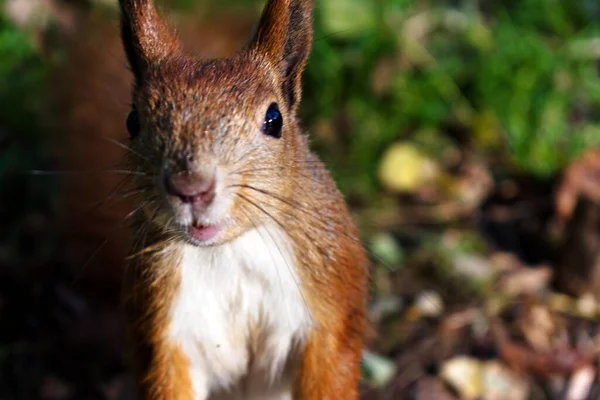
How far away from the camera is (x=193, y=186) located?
5.37ft

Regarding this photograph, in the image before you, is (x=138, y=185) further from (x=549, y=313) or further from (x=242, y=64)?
(x=549, y=313)

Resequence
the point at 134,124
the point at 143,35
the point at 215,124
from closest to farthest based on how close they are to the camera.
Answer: the point at 215,124, the point at 134,124, the point at 143,35

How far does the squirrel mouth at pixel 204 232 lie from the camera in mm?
1728

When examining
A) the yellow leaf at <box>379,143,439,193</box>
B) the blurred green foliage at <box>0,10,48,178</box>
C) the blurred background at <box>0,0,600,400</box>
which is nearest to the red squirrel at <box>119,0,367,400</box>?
the blurred background at <box>0,0,600,400</box>

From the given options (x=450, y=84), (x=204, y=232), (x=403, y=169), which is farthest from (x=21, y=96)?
(x=204, y=232)

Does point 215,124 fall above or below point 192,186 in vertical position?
above

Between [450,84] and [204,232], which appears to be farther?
[450,84]

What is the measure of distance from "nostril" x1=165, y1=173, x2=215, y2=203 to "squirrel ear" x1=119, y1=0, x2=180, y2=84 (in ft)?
1.39

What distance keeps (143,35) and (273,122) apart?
361 mm

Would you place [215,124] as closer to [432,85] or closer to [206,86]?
[206,86]

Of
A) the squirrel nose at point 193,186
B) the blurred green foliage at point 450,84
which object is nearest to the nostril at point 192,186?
the squirrel nose at point 193,186

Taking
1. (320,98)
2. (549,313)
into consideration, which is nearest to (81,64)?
(320,98)

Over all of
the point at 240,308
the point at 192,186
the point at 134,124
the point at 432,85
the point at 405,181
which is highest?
the point at 432,85

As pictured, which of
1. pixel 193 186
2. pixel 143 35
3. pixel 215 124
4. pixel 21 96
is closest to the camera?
pixel 193 186
